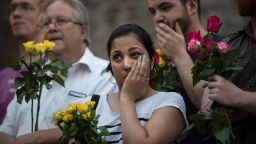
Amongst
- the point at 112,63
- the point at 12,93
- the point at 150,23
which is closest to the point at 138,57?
the point at 112,63

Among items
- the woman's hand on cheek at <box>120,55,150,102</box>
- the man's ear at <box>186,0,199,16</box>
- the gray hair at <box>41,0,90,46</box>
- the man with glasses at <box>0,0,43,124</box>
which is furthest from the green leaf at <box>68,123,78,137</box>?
the man with glasses at <box>0,0,43,124</box>

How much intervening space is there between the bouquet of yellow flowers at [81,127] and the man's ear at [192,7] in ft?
3.82

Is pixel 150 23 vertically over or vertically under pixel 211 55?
under

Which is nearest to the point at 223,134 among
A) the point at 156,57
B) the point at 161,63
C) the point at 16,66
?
the point at 156,57

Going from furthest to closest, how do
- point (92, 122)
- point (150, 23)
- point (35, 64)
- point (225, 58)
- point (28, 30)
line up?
point (150, 23), point (28, 30), point (35, 64), point (92, 122), point (225, 58)

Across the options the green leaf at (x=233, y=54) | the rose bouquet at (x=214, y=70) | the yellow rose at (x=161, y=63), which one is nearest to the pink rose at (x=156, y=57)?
the yellow rose at (x=161, y=63)

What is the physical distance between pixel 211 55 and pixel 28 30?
9.15 ft

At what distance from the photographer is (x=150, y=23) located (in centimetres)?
938

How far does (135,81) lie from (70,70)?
1.64 meters

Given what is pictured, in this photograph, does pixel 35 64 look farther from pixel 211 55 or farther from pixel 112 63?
pixel 211 55

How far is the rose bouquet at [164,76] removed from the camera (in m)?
5.01

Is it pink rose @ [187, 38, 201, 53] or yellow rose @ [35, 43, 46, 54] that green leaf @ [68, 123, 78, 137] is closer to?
pink rose @ [187, 38, 201, 53]

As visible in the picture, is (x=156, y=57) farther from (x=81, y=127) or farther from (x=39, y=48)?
(x=81, y=127)

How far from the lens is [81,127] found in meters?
4.37
